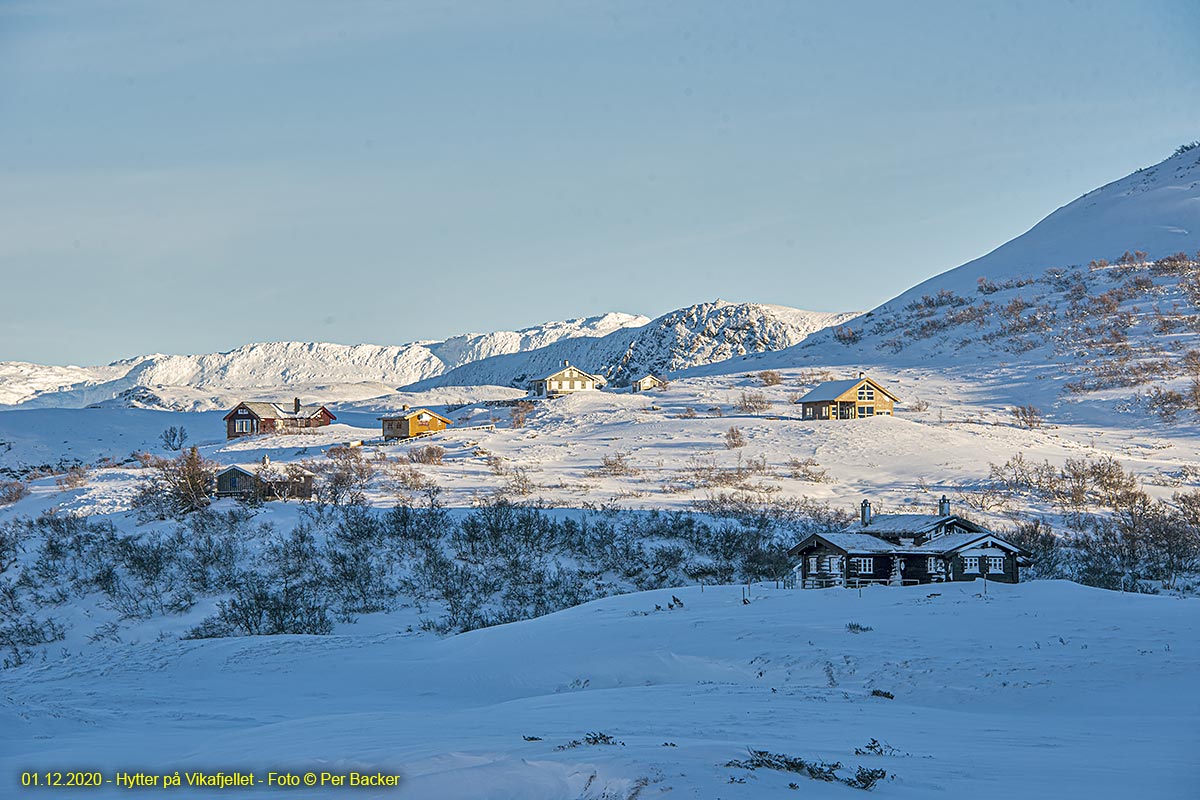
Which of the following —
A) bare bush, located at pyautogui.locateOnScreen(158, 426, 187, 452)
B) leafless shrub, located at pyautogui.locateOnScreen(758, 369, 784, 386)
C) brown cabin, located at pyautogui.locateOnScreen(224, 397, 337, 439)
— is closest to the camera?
leafless shrub, located at pyautogui.locateOnScreen(758, 369, 784, 386)

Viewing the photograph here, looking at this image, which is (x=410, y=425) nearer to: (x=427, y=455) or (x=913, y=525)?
(x=427, y=455)

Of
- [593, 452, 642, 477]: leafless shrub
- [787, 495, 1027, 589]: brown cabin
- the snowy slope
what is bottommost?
[787, 495, 1027, 589]: brown cabin

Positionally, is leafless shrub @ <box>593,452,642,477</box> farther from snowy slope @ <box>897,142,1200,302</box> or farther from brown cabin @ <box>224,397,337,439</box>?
snowy slope @ <box>897,142,1200,302</box>

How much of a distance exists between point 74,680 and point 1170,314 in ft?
269

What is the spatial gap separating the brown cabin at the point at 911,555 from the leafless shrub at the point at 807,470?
19425mm

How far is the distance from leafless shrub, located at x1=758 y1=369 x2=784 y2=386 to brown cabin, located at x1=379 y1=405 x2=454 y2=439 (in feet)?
86.6

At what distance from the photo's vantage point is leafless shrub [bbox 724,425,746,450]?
59.8m

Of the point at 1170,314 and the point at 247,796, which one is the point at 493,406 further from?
the point at 247,796

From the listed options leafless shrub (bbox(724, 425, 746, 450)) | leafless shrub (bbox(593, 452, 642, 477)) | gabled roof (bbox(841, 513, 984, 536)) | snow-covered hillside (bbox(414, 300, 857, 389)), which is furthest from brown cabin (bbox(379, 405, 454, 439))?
snow-covered hillside (bbox(414, 300, 857, 389))

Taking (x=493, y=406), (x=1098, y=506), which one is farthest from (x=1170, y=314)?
(x=493, y=406)

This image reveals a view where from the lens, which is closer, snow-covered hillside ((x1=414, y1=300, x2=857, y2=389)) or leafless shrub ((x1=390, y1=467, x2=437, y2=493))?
leafless shrub ((x1=390, y1=467, x2=437, y2=493))

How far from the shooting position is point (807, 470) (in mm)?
54281

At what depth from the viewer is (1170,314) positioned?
3123 inches

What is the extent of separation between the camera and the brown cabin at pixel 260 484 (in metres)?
46.7
